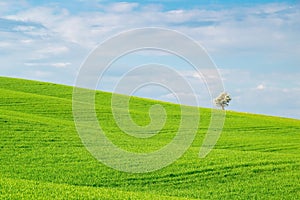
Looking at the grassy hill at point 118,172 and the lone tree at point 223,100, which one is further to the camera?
the lone tree at point 223,100

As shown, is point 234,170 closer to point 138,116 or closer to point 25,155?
point 25,155

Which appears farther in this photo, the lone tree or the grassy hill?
the lone tree

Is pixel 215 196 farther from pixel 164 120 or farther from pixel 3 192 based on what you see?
pixel 164 120

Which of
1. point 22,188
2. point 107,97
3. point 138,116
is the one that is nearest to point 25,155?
point 22,188

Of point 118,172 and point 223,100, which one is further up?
point 223,100

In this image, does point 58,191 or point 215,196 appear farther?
point 215,196

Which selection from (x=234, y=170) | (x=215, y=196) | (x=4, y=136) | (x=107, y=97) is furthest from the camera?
(x=107, y=97)

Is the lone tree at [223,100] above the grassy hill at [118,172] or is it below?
above

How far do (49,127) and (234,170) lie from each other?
1341cm

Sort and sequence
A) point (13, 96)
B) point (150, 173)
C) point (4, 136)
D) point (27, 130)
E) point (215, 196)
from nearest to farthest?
1. point (215, 196)
2. point (150, 173)
3. point (4, 136)
4. point (27, 130)
5. point (13, 96)

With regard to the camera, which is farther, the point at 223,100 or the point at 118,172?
the point at 223,100

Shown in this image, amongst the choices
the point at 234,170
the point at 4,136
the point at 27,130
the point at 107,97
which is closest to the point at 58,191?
the point at 234,170

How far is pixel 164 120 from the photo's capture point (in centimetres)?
4812

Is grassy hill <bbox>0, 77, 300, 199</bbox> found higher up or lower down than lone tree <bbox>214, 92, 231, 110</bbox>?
lower down
